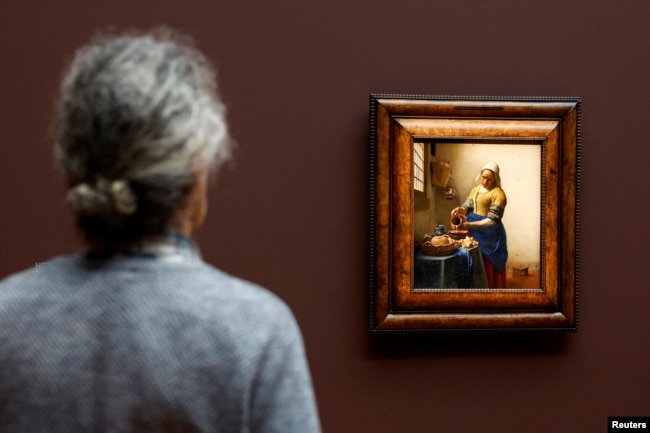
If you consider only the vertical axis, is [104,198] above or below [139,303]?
above

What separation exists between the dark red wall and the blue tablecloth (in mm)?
288

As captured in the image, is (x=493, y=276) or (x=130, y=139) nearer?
(x=130, y=139)

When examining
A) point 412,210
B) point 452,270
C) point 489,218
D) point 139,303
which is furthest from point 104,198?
point 489,218

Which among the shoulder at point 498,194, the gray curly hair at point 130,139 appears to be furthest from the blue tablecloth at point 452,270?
the gray curly hair at point 130,139

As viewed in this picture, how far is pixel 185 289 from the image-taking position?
5.27 ft

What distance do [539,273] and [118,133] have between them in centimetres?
272

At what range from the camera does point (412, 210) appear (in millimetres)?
3689

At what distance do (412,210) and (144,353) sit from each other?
229 cm

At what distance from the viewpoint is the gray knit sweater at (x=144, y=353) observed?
5.13 ft

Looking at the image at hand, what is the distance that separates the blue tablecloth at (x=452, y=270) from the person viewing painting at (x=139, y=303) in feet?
6.95

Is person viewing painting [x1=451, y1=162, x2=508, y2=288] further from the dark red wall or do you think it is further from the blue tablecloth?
the dark red wall

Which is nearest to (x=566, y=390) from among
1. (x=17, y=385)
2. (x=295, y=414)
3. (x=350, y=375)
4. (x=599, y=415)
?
(x=599, y=415)

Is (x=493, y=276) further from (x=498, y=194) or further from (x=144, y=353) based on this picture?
(x=144, y=353)

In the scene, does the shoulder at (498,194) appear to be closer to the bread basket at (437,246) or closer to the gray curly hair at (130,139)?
the bread basket at (437,246)
